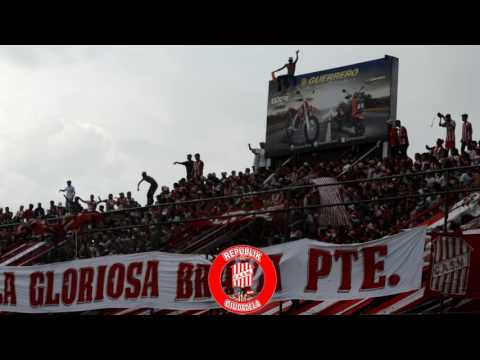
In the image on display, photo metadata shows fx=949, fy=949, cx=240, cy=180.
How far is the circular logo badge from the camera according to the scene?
15398 mm

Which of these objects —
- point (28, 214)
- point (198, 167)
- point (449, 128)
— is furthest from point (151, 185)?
point (449, 128)

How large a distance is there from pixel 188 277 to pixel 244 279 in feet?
4.50

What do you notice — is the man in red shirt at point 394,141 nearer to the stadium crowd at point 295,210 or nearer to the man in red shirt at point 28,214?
the stadium crowd at point 295,210

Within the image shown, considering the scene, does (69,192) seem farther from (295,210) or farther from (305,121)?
(295,210)

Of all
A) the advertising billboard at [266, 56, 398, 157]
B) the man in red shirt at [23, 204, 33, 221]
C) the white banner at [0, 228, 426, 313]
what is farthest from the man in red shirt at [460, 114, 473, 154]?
the man in red shirt at [23, 204, 33, 221]

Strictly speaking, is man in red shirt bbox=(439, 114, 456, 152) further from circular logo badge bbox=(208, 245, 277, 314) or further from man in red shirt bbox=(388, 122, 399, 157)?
circular logo badge bbox=(208, 245, 277, 314)

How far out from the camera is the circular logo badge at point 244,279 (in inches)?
606

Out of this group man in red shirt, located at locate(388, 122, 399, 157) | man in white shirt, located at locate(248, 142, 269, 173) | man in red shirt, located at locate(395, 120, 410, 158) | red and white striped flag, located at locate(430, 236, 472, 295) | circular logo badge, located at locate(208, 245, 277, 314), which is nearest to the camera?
red and white striped flag, located at locate(430, 236, 472, 295)

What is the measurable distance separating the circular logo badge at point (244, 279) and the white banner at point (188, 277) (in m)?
0.11

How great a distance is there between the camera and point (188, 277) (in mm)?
16500

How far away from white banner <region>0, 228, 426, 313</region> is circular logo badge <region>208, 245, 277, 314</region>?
109mm

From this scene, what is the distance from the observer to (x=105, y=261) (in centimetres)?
1794

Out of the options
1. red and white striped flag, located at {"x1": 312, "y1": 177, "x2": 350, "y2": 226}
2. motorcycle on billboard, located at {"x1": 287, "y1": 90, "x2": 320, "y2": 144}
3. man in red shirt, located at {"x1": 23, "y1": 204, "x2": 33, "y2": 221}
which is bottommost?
man in red shirt, located at {"x1": 23, "y1": 204, "x2": 33, "y2": 221}
